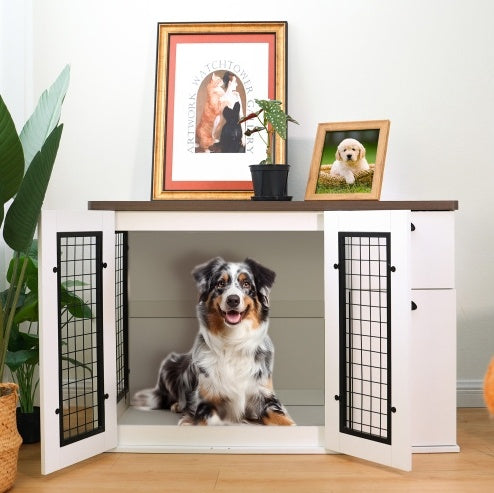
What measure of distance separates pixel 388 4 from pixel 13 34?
143 centimetres

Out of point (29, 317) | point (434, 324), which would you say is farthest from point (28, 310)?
point (434, 324)

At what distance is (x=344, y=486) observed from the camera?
7.09 ft

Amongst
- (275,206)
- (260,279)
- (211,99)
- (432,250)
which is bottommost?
(260,279)

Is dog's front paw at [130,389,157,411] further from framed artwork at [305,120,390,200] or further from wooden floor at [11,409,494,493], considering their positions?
framed artwork at [305,120,390,200]

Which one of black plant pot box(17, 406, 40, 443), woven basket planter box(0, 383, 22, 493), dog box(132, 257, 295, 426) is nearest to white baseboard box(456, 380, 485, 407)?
dog box(132, 257, 295, 426)

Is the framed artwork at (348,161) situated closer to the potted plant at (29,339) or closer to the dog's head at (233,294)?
the dog's head at (233,294)

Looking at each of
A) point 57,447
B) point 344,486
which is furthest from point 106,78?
point 344,486

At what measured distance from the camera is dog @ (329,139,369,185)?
8.78 ft

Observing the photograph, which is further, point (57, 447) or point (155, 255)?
point (155, 255)

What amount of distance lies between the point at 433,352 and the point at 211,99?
125cm

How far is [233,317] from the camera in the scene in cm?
253

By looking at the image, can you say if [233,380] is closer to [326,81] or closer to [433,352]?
[433,352]

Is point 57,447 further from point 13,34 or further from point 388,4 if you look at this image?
point 388,4

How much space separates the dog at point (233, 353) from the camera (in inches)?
99.1
